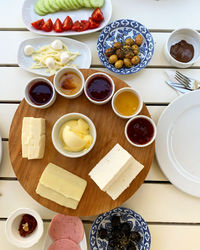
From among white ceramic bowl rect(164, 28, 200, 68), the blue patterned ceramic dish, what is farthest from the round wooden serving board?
A: white ceramic bowl rect(164, 28, 200, 68)

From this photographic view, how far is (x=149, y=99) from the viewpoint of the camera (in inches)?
50.6

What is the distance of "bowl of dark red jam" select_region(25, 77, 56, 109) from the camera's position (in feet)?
3.49

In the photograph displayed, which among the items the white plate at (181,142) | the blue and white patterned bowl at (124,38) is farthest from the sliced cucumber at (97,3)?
the white plate at (181,142)

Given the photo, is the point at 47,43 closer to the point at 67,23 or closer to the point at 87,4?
the point at 67,23

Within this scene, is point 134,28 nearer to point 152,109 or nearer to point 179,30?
point 179,30

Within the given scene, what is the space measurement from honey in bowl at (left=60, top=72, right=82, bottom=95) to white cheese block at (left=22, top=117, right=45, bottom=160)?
182 mm

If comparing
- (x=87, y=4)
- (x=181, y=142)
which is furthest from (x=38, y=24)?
(x=181, y=142)

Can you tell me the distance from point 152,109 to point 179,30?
0.45m

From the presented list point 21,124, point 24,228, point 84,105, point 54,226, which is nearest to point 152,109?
point 84,105

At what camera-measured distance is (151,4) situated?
53.2 inches

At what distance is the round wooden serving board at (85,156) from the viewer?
1.06 meters

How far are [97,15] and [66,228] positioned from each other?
1130 millimetres

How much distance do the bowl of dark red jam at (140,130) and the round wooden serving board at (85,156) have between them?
0.15 ft

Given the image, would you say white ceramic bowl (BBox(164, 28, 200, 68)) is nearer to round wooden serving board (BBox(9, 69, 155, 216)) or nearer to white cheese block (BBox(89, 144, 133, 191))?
round wooden serving board (BBox(9, 69, 155, 216))
